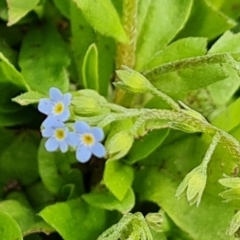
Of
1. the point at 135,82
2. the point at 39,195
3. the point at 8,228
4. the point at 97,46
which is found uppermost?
the point at 135,82

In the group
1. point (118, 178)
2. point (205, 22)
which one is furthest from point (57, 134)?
point (205, 22)

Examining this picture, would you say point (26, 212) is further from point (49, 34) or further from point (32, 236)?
point (49, 34)

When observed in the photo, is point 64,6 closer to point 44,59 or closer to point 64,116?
point 44,59

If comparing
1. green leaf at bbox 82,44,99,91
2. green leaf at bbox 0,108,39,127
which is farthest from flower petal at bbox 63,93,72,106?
green leaf at bbox 0,108,39,127

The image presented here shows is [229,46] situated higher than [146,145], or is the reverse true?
[229,46]

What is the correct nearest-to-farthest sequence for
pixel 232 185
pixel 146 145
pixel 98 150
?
pixel 232 185, pixel 98 150, pixel 146 145
